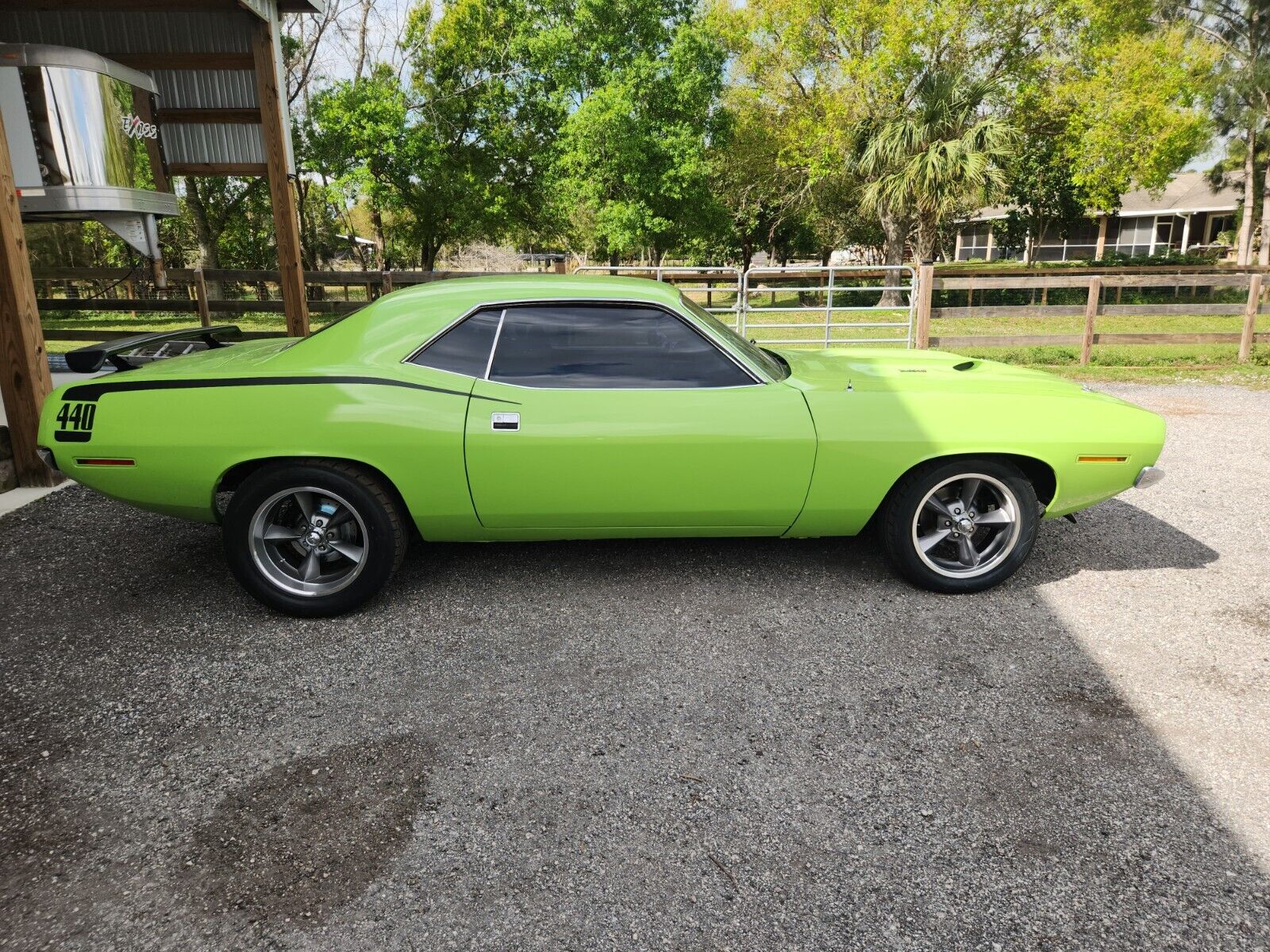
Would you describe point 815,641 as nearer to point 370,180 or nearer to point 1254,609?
point 1254,609

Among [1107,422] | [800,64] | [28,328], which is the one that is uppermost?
[800,64]

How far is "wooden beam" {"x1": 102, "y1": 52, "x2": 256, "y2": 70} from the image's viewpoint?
299 inches

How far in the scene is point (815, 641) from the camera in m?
3.30

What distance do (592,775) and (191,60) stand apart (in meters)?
8.07

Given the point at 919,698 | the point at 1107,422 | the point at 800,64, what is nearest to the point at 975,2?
the point at 800,64

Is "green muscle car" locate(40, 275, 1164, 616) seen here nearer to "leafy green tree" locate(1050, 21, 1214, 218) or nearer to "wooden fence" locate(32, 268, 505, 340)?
"wooden fence" locate(32, 268, 505, 340)

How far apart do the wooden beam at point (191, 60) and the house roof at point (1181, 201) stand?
39550mm

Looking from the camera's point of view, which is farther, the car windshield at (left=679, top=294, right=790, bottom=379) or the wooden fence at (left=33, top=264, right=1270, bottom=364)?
the wooden fence at (left=33, top=264, right=1270, bottom=364)

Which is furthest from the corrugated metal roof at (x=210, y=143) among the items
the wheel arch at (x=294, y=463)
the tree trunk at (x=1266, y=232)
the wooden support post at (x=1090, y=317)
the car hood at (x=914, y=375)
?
the tree trunk at (x=1266, y=232)

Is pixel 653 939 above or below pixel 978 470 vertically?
below

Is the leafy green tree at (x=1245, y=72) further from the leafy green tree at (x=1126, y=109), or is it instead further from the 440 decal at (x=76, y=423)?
the 440 decal at (x=76, y=423)

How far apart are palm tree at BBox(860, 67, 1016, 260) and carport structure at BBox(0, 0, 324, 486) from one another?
13.8 metres

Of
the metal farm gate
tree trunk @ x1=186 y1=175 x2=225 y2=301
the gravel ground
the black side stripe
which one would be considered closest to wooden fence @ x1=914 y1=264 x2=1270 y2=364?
the metal farm gate

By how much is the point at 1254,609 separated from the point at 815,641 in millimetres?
1999
